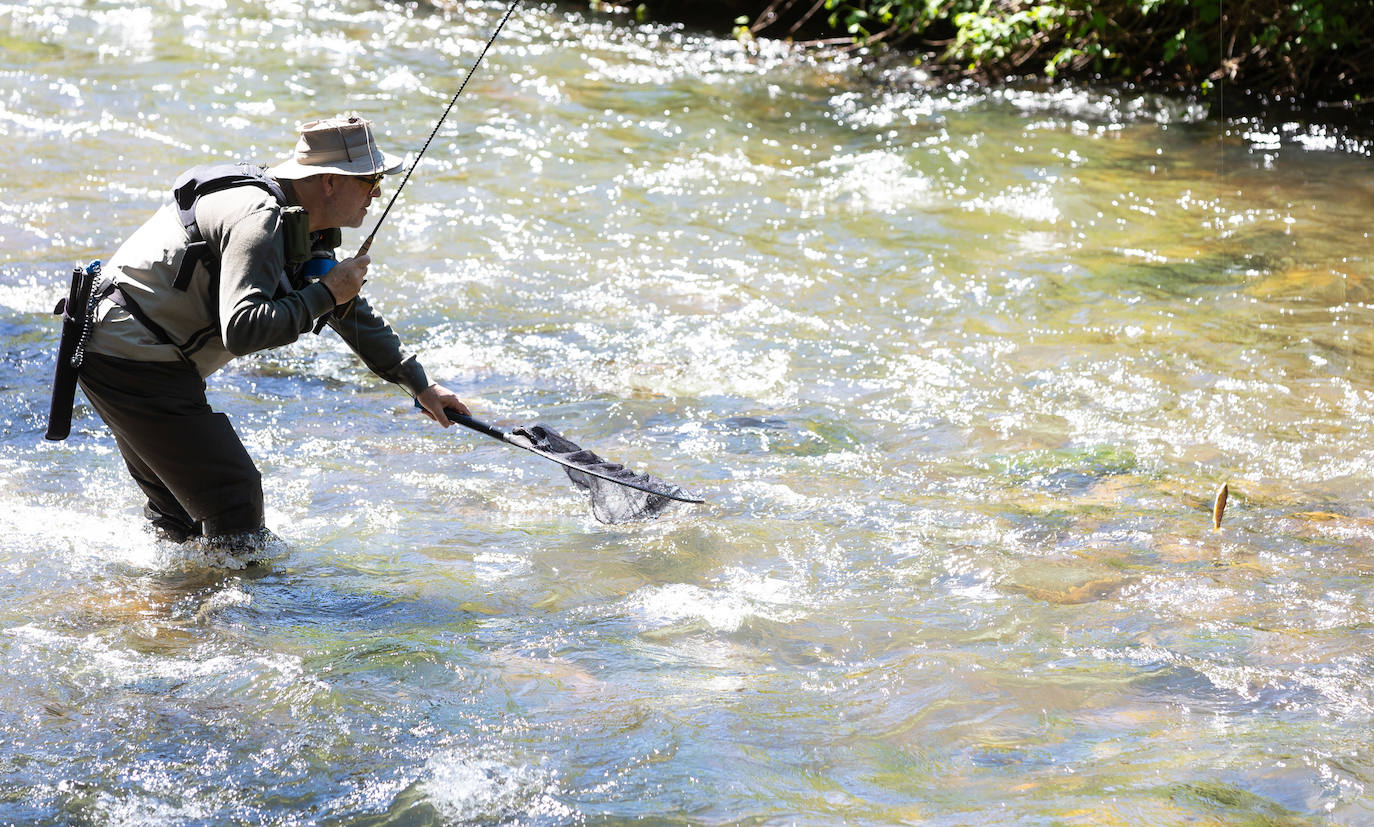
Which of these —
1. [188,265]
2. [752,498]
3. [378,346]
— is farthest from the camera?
[752,498]

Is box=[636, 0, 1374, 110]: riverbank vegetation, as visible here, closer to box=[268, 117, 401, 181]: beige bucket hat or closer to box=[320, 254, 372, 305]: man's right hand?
box=[268, 117, 401, 181]: beige bucket hat

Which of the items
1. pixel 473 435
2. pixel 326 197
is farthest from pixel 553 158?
pixel 326 197

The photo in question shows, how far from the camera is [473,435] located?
246 inches

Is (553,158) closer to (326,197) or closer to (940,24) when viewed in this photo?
(940,24)

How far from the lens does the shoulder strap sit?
3.92m

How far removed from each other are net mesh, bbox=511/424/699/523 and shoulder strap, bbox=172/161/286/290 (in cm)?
134

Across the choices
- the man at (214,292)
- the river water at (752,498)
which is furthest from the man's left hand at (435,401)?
the river water at (752,498)

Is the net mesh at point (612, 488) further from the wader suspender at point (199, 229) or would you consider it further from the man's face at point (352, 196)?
the wader suspender at point (199, 229)

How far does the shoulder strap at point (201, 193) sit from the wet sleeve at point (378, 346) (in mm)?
618

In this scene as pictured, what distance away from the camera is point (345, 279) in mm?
3975

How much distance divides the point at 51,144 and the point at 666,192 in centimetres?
508

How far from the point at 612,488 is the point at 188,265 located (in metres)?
1.74

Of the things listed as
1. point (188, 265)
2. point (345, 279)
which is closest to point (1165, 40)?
point (345, 279)

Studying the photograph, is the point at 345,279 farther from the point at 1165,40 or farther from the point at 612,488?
the point at 1165,40
